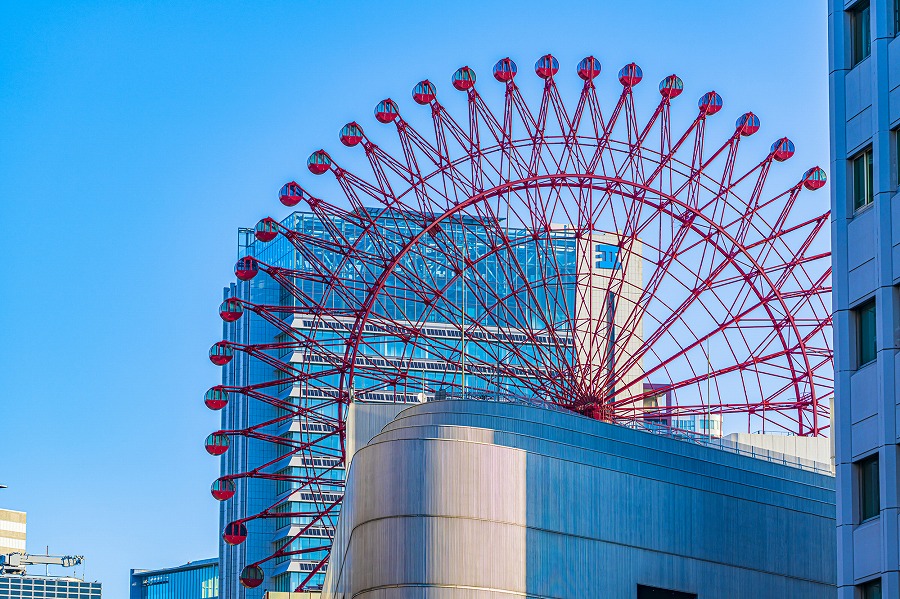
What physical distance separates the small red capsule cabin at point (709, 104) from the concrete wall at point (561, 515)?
62.2 ft

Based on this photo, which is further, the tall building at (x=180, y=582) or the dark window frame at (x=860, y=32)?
the tall building at (x=180, y=582)

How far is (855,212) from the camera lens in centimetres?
3794

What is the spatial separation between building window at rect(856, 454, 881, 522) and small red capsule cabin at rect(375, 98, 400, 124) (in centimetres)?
3464

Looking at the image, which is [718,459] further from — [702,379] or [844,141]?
[844,141]

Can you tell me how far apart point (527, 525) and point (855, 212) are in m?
13.2

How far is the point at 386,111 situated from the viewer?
67.6 metres

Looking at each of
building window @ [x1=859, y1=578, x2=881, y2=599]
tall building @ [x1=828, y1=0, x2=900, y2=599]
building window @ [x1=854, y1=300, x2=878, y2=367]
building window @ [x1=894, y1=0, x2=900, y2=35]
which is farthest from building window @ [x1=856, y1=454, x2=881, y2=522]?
building window @ [x1=894, y1=0, x2=900, y2=35]

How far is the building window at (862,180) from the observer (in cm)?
3762

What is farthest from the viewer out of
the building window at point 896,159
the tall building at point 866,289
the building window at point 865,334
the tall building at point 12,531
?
the tall building at point 12,531

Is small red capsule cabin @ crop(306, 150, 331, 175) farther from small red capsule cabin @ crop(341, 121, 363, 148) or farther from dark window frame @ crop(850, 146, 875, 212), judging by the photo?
dark window frame @ crop(850, 146, 875, 212)

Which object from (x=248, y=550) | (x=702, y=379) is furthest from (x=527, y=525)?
(x=248, y=550)

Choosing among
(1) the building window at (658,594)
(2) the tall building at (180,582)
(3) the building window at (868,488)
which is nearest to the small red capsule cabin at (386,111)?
(1) the building window at (658,594)

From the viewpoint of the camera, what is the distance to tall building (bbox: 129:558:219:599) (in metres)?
172

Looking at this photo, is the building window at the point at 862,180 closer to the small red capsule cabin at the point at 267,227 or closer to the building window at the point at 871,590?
the building window at the point at 871,590
